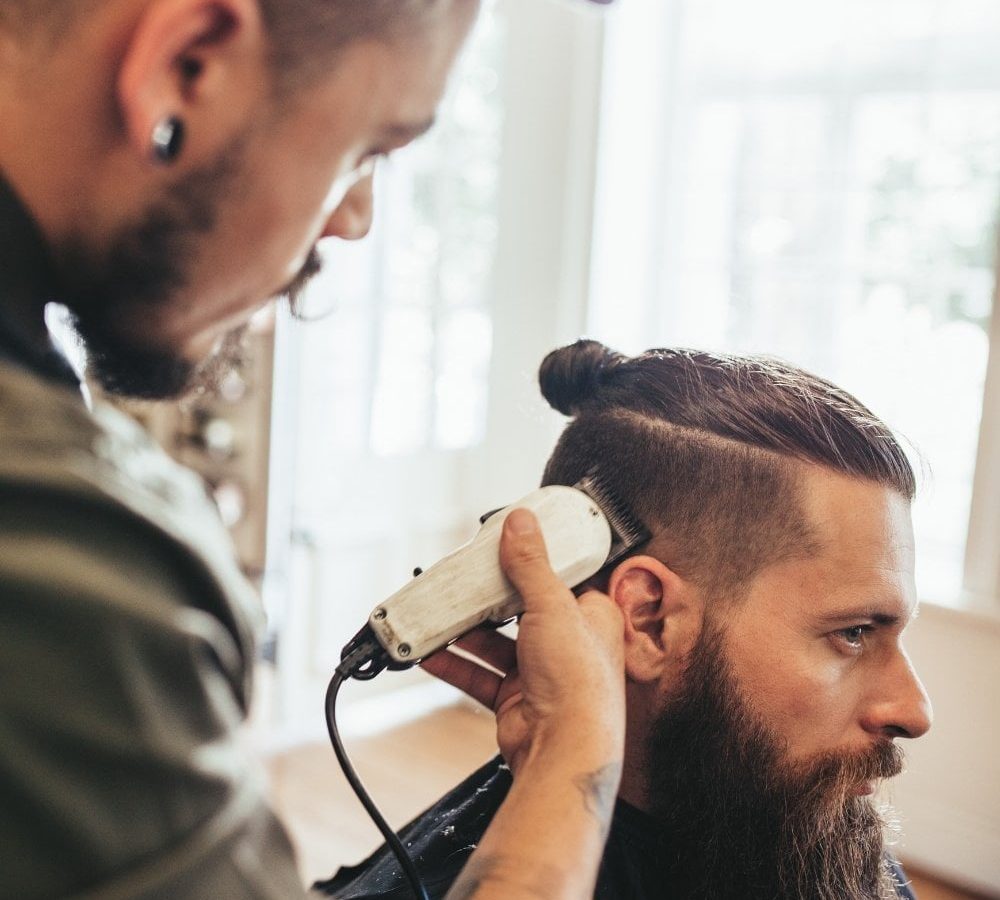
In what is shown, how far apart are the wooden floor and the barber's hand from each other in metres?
1.91

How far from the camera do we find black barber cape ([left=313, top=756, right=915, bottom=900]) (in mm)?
1099

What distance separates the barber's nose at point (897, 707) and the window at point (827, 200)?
1.76 m

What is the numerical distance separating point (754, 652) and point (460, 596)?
13.9 inches

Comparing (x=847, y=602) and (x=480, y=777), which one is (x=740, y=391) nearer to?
(x=847, y=602)

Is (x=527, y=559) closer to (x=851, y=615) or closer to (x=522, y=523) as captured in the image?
(x=522, y=523)

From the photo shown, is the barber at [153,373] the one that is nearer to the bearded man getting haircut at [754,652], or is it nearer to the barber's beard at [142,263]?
the barber's beard at [142,263]

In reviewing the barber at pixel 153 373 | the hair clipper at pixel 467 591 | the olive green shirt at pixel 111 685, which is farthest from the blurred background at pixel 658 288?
the olive green shirt at pixel 111 685

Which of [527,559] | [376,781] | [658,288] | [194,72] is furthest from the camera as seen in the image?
[658,288]

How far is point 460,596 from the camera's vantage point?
0.98 metres

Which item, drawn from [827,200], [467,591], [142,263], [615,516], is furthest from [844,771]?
[827,200]

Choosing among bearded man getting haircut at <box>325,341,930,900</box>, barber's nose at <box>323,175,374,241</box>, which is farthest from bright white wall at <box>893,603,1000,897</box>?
barber's nose at <box>323,175,374,241</box>

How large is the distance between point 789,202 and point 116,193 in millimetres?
3117

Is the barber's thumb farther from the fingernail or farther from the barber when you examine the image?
the barber

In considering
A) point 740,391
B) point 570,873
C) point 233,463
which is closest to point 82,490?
point 570,873
